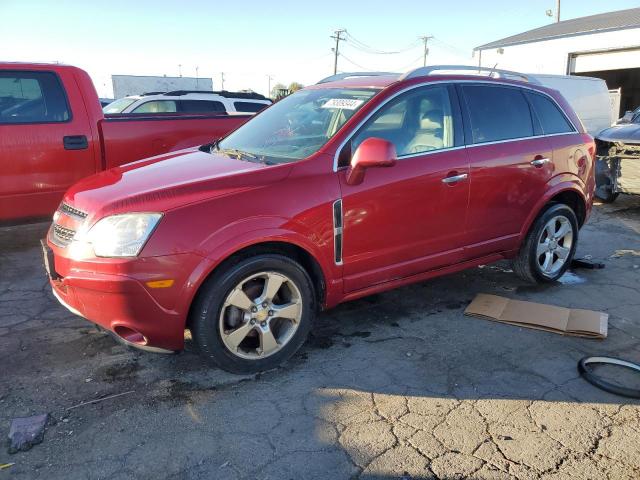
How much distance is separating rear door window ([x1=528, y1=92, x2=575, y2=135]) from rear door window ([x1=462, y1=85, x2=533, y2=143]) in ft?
0.46

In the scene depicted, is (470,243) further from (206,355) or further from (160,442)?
(160,442)

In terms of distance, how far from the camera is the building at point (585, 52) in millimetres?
23844

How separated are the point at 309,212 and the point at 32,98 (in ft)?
11.9

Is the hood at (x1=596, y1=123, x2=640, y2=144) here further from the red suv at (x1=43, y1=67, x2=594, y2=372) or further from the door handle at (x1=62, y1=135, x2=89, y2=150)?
the door handle at (x1=62, y1=135, x2=89, y2=150)

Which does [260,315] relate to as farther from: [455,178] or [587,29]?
[587,29]

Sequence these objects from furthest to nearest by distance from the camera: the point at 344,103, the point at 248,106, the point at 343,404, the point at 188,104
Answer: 1. the point at 248,106
2. the point at 188,104
3. the point at 344,103
4. the point at 343,404

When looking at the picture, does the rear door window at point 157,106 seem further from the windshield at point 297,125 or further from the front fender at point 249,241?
the front fender at point 249,241

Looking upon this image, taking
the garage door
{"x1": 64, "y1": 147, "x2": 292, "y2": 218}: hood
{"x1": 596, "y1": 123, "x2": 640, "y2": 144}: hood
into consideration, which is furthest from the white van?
the garage door

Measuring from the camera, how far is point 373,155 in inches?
121

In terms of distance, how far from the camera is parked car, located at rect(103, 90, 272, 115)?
10.7 meters

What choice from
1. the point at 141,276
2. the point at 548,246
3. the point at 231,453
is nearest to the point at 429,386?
the point at 231,453


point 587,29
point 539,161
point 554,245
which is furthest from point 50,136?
point 587,29

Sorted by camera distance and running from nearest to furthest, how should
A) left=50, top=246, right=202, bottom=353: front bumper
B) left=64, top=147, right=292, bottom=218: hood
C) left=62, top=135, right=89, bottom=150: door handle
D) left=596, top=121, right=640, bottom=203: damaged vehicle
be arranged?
left=50, top=246, right=202, bottom=353: front bumper, left=64, top=147, right=292, bottom=218: hood, left=62, top=135, right=89, bottom=150: door handle, left=596, top=121, right=640, bottom=203: damaged vehicle

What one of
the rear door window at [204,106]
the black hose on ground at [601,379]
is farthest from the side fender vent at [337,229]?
the rear door window at [204,106]
